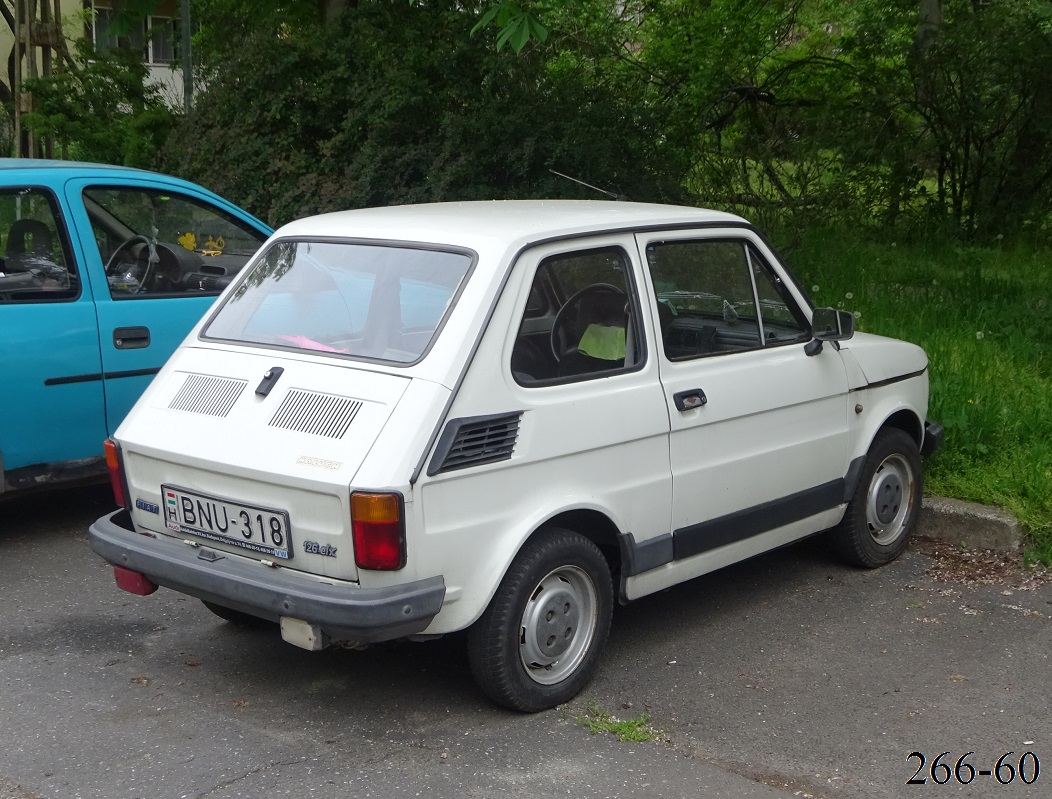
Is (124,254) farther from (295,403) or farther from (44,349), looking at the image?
(295,403)

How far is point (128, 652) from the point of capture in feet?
16.3

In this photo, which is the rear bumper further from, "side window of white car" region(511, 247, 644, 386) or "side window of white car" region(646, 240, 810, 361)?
"side window of white car" region(646, 240, 810, 361)

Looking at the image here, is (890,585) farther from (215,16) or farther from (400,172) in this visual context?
(215,16)

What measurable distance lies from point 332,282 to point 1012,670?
9.95 ft

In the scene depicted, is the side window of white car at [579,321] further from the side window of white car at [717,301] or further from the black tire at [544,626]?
the black tire at [544,626]

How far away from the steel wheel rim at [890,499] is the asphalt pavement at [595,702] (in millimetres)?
216

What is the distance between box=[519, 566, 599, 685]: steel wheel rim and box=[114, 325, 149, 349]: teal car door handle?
3019mm

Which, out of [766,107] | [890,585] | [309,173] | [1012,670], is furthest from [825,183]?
[1012,670]

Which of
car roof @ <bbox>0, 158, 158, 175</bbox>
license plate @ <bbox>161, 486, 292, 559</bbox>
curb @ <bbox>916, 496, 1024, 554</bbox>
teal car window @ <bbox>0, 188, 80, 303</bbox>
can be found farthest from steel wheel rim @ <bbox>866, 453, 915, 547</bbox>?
car roof @ <bbox>0, 158, 158, 175</bbox>

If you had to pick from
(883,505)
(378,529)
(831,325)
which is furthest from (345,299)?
(883,505)

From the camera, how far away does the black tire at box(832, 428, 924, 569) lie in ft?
18.8

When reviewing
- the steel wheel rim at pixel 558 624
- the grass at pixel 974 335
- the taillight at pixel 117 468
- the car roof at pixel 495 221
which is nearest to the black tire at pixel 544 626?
the steel wheel rim at pixel 558 624

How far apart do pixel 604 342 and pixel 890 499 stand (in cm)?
203

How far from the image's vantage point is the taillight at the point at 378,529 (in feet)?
12.4
